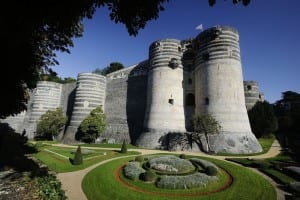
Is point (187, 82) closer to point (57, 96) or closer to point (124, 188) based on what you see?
point (124, 188)

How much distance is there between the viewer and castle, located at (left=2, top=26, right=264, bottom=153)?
28500mm

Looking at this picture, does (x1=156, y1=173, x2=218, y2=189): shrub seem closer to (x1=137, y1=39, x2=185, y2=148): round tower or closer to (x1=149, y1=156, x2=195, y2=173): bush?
(x1=149, y1=156, x2=195, y2=173): bush

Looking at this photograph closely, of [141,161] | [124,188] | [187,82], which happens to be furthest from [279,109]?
[124,188]

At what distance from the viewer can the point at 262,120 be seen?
3403cm

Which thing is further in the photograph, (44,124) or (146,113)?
(44,124)

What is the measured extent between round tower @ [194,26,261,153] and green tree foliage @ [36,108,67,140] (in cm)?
3044

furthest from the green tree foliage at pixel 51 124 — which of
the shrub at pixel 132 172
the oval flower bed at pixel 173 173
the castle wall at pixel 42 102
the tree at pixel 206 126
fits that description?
the tree at pixel 206 126

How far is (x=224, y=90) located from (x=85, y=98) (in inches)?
1098

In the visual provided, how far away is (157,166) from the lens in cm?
1867

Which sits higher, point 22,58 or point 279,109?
point 279,109

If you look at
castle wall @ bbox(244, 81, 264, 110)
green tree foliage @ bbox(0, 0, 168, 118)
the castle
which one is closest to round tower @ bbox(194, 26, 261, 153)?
the castle

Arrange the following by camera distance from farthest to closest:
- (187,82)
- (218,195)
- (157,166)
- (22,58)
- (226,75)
→ (187,82), (226,75), (157,166), (218,195), (22,58)

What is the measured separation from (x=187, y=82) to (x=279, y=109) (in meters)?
47.4

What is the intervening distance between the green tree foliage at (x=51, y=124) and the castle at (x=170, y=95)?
3.96m
